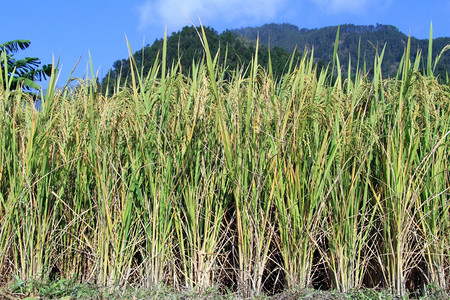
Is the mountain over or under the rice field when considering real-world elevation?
over

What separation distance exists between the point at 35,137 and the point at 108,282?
41.4 inches

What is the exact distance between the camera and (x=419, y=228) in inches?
99.8

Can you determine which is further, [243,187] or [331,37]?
[331,37]

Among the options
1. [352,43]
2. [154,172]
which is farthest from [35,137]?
[352,43]

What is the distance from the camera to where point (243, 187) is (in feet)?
8.07

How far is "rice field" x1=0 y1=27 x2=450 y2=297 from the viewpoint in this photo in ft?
8.16

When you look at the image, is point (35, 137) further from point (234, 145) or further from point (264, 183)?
point (264, 183)

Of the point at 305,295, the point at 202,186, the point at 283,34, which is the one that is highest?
the point at 283,34

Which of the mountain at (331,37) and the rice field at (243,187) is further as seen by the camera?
the mountain at (331,37)

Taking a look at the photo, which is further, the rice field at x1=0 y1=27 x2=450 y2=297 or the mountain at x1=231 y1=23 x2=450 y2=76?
the mountain at x1=231 y1=23 x2=450 y2=76

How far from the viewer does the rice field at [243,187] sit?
8.16 ft

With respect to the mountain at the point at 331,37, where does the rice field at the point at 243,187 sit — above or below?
below

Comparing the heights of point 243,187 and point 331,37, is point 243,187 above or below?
below

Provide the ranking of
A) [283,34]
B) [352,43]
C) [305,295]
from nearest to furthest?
1. [305,295]
2. [352,43]
3. [283,34]
